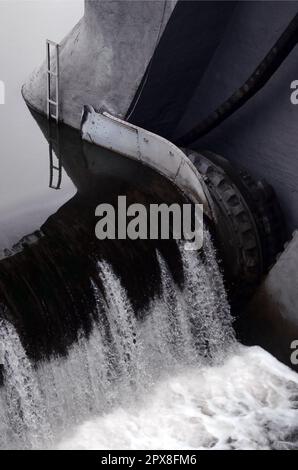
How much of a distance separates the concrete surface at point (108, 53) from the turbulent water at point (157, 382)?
2550 millimetres

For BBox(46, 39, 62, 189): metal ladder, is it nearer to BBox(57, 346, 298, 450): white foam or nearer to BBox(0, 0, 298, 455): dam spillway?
BBox(0, 0, 298, 455): dam spillway

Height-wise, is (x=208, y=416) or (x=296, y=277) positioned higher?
(x=296, y=277)

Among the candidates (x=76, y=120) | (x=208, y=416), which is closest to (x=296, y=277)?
(x=208, y=416)

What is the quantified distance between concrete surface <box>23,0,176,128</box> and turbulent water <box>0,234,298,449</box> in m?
2.55

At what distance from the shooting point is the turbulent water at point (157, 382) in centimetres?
705

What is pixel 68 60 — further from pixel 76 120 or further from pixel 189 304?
pixel 189 304

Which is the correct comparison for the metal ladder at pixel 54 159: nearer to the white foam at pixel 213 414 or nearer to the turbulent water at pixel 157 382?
the turbulent water at pixel 157 382

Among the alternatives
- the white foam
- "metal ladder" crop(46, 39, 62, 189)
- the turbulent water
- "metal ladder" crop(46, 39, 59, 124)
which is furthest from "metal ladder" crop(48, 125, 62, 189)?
the white foam

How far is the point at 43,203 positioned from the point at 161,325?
2459 mm

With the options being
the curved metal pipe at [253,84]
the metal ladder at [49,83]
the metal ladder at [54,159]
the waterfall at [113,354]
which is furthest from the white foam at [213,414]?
the metal ladder at [49,83]

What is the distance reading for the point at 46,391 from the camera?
715 cm

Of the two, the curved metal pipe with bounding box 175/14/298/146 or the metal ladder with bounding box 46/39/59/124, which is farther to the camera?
the metal ladder with bounding box 46/39/59/124

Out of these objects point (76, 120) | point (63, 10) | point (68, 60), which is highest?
point (63, 10)

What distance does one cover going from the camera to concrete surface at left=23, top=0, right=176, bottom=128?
9117mm
